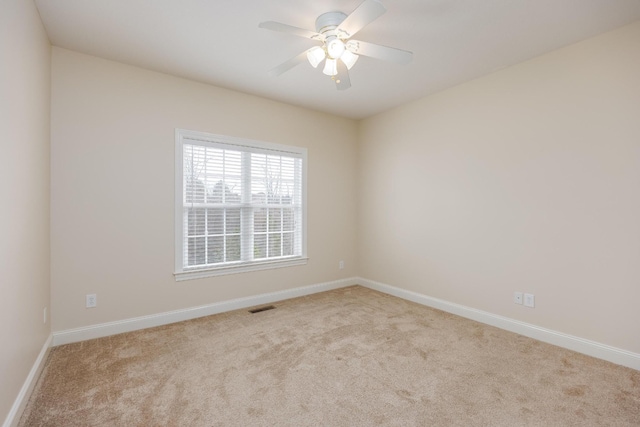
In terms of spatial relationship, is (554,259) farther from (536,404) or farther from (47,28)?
(47,28)

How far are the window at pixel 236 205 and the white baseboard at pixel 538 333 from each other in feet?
5.79

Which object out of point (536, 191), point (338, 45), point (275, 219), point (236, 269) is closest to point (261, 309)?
point (236, 269)

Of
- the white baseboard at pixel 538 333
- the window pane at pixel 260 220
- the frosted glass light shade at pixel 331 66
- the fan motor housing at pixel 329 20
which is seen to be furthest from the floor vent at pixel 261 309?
the fan motor housing at pixel 329 20

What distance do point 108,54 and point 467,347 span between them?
164 inches

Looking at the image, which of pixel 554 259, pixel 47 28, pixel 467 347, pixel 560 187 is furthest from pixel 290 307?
pixel 47 28

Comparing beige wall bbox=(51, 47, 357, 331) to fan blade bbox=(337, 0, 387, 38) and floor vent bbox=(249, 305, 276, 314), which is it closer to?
floor vent bbox=(249, 305, 276, 314)

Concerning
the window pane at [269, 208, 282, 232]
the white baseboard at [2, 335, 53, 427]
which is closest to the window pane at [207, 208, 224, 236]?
the window pane at [269, 208, 282, 232]

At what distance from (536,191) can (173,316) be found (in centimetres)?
384

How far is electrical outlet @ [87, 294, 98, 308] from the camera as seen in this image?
2.86 m

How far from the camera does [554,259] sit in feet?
9.18

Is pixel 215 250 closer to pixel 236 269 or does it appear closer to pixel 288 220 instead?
pixel 236 269

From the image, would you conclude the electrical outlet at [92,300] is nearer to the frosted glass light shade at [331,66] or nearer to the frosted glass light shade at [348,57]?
the frosted glass light shade at [331,66]

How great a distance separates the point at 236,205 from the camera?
373cm

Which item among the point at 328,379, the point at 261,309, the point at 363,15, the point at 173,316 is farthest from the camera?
the point at 261,309
